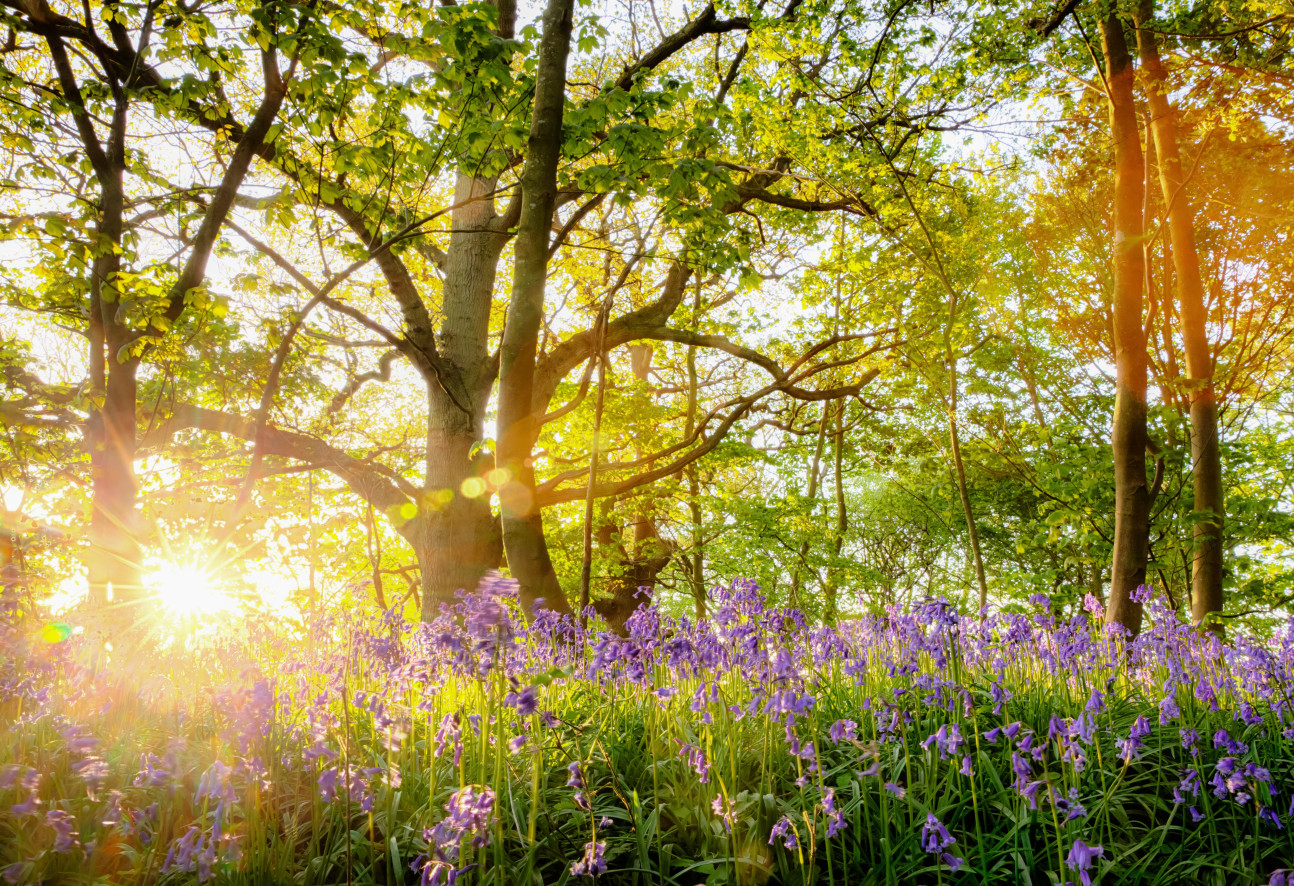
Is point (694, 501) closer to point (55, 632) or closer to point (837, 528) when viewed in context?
point (837, 528)

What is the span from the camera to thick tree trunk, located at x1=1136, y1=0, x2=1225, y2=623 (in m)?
7.69

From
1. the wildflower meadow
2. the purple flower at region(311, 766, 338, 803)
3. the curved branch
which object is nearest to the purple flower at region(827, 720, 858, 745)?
the wildflower meadow

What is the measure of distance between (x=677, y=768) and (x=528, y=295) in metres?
3.41

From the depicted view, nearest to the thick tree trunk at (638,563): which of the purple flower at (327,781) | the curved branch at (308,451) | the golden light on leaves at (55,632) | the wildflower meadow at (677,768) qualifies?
the curved branch at (308,451)

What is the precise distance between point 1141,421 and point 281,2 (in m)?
8.08

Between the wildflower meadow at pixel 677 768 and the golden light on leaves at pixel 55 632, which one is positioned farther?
the golden light on leaves at pixel 55 632

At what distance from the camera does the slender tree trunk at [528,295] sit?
4840mm

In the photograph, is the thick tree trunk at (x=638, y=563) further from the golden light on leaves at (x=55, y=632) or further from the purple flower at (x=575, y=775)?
the purple flower at (x=575, y=775)

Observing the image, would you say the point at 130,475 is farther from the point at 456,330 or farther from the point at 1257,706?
the point at 1257,706


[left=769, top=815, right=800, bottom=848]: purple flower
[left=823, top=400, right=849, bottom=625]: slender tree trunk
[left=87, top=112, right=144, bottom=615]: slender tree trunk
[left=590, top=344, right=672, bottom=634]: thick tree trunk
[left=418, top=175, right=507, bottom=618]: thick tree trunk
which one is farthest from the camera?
[left=590, top=344, right=672, bottom=634]: thick tree trunk

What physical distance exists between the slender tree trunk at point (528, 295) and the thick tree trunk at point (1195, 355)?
21.8 feet

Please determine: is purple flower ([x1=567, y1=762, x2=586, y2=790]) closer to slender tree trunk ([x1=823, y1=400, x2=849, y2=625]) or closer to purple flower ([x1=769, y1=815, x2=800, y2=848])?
purple flower ([x1=769, y1=815, x2=800, y2=848])

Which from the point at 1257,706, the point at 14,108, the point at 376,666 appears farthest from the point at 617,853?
the point at 14,108

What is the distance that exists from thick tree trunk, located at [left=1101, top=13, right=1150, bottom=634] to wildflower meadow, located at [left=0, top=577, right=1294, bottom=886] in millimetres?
1895
